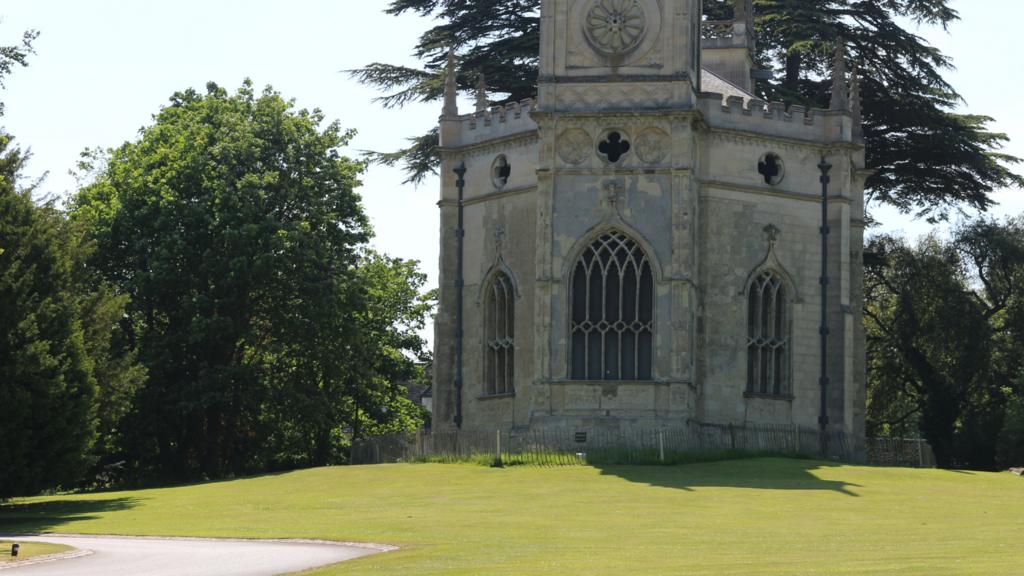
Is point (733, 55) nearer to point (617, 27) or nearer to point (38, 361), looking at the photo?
point (617, 27)

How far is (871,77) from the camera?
6544cm

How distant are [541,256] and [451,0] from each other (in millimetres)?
20956

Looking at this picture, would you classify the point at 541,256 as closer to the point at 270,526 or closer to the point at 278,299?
the point at 278,299

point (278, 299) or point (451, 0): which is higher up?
point (451, 0)

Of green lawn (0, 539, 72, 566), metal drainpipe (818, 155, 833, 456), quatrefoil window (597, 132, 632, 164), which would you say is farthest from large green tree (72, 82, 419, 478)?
green lawn (0, 539, 72, 566)

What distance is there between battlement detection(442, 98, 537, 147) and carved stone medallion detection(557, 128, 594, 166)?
2009 mm

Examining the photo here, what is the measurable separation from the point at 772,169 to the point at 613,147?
19.2 ft

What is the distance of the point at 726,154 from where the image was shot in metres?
49.6

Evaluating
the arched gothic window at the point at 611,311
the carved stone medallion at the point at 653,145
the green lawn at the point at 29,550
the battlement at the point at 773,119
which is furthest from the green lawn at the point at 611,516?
the battlement at the point at 773,119

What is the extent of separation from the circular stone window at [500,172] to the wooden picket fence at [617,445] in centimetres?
725

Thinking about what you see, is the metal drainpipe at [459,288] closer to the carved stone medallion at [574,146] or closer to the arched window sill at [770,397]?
the carved stone medallion at [574,146]

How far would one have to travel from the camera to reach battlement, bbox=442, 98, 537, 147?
4994cm

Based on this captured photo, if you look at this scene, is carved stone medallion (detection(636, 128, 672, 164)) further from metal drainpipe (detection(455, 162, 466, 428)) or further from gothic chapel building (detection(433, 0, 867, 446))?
metal drainpipe (detection(455, 162, 466, 428))

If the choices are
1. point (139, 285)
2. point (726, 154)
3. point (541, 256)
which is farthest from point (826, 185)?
point (139, 285)
